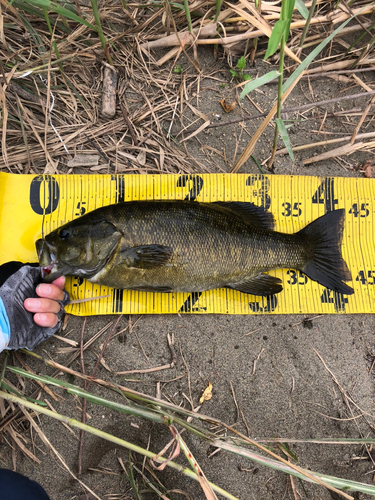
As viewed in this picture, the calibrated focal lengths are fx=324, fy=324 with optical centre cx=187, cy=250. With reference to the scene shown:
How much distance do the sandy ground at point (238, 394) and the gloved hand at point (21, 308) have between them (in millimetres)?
220

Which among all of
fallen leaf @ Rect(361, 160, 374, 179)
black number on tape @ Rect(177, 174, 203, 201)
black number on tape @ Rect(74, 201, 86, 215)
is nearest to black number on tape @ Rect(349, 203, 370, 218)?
fallen leaf @ Rect(361, 160, 374, 179)

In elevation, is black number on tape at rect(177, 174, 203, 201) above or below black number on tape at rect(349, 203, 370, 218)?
above

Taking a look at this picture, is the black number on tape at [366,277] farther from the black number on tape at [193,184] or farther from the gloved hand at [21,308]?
the gloved hand at [21,308]

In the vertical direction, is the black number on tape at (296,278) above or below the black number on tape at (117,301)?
above

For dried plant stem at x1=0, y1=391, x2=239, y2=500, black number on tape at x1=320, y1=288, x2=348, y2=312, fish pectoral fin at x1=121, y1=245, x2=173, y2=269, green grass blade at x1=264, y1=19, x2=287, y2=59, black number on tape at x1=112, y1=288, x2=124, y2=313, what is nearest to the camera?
green grass blade at x1=264, y1=19, x2=287, y2=59

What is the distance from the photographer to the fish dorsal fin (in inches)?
128

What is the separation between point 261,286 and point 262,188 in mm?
1078

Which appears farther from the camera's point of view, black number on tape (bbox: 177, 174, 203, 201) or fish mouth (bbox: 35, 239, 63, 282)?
black number on tape (bbox: 177, 174, 203, 201)

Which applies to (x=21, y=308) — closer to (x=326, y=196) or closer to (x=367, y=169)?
(x=326, y=196)

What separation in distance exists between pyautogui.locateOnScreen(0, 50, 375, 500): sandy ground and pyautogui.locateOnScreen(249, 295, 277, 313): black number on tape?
0.11 metres

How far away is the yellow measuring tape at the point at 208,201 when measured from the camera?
333 centimetres

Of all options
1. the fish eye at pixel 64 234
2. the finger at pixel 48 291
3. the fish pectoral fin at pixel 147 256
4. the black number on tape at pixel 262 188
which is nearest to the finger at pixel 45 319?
the finger at pixel 48 291

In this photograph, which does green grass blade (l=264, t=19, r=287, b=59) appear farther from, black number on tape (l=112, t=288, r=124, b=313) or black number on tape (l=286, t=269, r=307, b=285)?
black number on tape (l=112, t=288, r=124, b=313)

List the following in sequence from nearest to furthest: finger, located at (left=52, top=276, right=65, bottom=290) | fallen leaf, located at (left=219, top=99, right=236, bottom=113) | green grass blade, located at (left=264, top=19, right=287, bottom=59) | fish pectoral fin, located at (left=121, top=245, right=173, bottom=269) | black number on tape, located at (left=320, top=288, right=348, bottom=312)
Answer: green grass blade, located at (left=264, top=19, right=287, bottom=59) < fish pectoral fin, located at (left=121, top=245, right=173, bottom=269) < finger, located at (left=52, top=276, right=65, bottom=290) < black number on tape, located at (left=320, top=288, right=348, bottom=312) < fallen leaf, located at (left=219, top=99, right=236, bottom=113)
